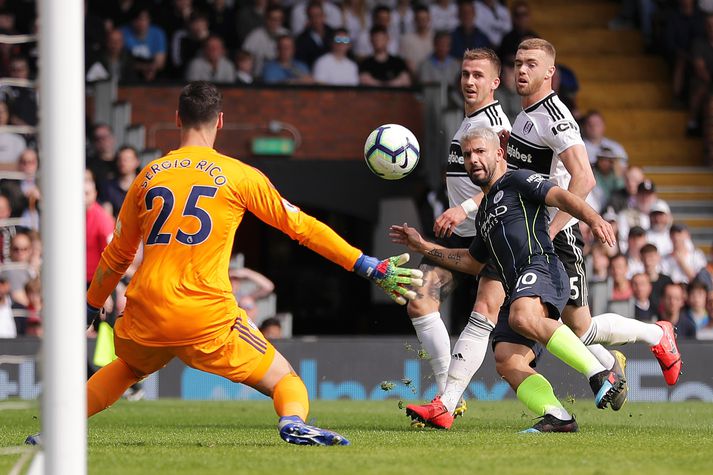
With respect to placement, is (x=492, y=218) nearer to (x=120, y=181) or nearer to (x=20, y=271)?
(x=120, y=181)

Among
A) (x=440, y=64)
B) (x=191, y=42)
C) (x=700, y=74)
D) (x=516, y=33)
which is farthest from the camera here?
(x=700, y=74)

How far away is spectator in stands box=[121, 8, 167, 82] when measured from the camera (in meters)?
18.3

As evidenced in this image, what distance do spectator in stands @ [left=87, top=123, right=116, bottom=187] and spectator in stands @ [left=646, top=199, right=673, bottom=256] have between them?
6635 mm

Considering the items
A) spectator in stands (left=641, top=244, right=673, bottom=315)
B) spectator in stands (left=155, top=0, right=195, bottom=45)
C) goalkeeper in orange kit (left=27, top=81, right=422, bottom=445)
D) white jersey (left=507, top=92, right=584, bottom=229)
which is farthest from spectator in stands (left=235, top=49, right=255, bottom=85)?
goalkeeper in orange kit (left=27, top=81, right=422, bottom=445)

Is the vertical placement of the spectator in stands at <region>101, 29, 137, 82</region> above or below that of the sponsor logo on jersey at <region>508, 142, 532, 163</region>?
above

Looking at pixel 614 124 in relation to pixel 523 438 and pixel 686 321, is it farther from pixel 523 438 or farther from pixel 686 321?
pixel 523 438

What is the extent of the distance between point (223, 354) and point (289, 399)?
Result: 1.37ft

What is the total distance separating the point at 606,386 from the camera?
26.3ft

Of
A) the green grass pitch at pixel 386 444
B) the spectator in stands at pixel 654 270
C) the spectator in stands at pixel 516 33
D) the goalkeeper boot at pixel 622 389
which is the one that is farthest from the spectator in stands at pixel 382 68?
the goalkeeper boot at pixel 622 389

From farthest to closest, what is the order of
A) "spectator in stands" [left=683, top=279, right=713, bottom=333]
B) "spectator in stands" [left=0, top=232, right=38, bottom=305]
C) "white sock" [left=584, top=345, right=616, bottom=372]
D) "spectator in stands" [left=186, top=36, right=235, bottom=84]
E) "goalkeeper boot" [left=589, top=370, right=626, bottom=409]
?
"spectator in stands" [left=186, top=36, right=235, bottom=84] < "spectator in stands" [left=683, top=279, right=713, bottom=333] < "spectator in stands" [left=0, top=232, right=38, bottom=305] < "white sock" [left=584, top=345, right=616, bottom=372] < "goalkeeper boot" [left=589, top=370, right=626, bottom=409]

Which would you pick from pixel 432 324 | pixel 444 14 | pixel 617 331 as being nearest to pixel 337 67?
pixel 444 14

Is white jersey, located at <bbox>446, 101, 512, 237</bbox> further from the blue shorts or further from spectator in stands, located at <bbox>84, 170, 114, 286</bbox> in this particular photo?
spectator in stands, located at <bbox>84, 170, 114, 286</bbox>

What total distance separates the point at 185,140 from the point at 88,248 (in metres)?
5.07

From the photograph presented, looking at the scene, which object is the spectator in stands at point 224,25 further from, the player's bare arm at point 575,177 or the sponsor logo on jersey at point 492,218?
the sponsor logo on jersey at point 492,218
